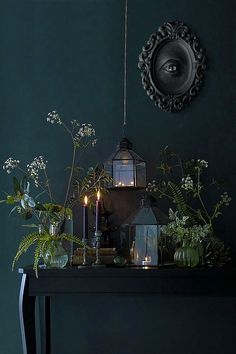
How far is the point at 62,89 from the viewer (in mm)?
3334

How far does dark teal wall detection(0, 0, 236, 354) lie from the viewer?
125 inches

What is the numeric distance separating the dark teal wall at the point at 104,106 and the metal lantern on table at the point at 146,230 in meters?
0.32

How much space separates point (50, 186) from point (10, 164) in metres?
0.28

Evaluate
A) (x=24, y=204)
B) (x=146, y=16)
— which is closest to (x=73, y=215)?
(x=24, y=204)

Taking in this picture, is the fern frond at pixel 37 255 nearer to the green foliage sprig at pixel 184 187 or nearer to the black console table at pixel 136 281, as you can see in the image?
the black console table at pixel 136 281

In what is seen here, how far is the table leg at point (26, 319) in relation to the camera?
9.53ft

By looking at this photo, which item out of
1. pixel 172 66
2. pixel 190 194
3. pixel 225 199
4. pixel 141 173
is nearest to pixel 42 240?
pixel 141 173

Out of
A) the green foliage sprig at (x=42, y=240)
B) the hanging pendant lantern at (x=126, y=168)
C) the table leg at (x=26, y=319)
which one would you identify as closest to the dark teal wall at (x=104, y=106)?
the hanging pendant lantern at (x=126, y=168)

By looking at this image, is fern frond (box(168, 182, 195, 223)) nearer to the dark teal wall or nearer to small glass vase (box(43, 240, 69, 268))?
the dark teal wall

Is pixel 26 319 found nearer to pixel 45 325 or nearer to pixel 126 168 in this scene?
pixel 45 325

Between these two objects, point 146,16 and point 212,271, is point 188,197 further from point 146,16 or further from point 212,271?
point 146,16

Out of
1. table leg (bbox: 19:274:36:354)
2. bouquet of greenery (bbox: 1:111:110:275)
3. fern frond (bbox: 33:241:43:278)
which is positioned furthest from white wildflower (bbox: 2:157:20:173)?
table leg (bbox: 19:274:36:354)

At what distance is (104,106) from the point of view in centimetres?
331

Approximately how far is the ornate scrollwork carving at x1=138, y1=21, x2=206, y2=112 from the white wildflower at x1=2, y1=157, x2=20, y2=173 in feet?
2.82
